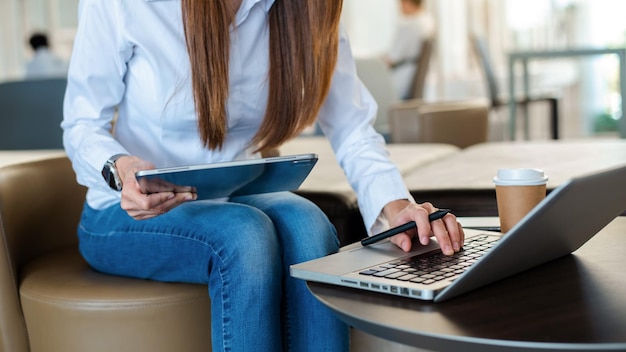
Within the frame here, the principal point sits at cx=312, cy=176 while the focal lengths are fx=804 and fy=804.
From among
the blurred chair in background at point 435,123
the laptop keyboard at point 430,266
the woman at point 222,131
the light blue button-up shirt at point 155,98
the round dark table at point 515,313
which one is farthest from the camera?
the blurred chair in background at point 435,123

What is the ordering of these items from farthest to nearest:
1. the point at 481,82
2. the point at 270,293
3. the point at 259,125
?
the point at 481,82, the point at 259,125, the point at 270,293

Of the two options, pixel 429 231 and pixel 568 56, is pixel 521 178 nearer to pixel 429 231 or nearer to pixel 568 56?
pixel 429 231

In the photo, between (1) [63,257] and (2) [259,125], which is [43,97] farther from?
(2) [259,125]

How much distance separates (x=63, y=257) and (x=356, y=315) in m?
0.83

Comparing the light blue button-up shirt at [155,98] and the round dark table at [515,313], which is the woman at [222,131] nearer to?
the light blue button-up shirt at [155,98]

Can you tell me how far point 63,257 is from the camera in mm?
1453

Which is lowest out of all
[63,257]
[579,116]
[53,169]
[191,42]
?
[579,116]

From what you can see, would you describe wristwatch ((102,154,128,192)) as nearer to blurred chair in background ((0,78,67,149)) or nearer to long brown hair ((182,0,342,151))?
long brown hair ((182,0,342,151))

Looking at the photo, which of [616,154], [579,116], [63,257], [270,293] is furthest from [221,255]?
[579,116]

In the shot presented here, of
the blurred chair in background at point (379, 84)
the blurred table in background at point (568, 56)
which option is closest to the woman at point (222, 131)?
the blurred table in background at point (568, 56)

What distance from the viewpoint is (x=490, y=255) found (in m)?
0.79

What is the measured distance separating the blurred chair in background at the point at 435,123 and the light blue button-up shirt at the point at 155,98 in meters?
1.83

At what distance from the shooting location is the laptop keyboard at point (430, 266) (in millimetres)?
864

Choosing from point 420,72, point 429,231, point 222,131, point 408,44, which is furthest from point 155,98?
point 408,44
